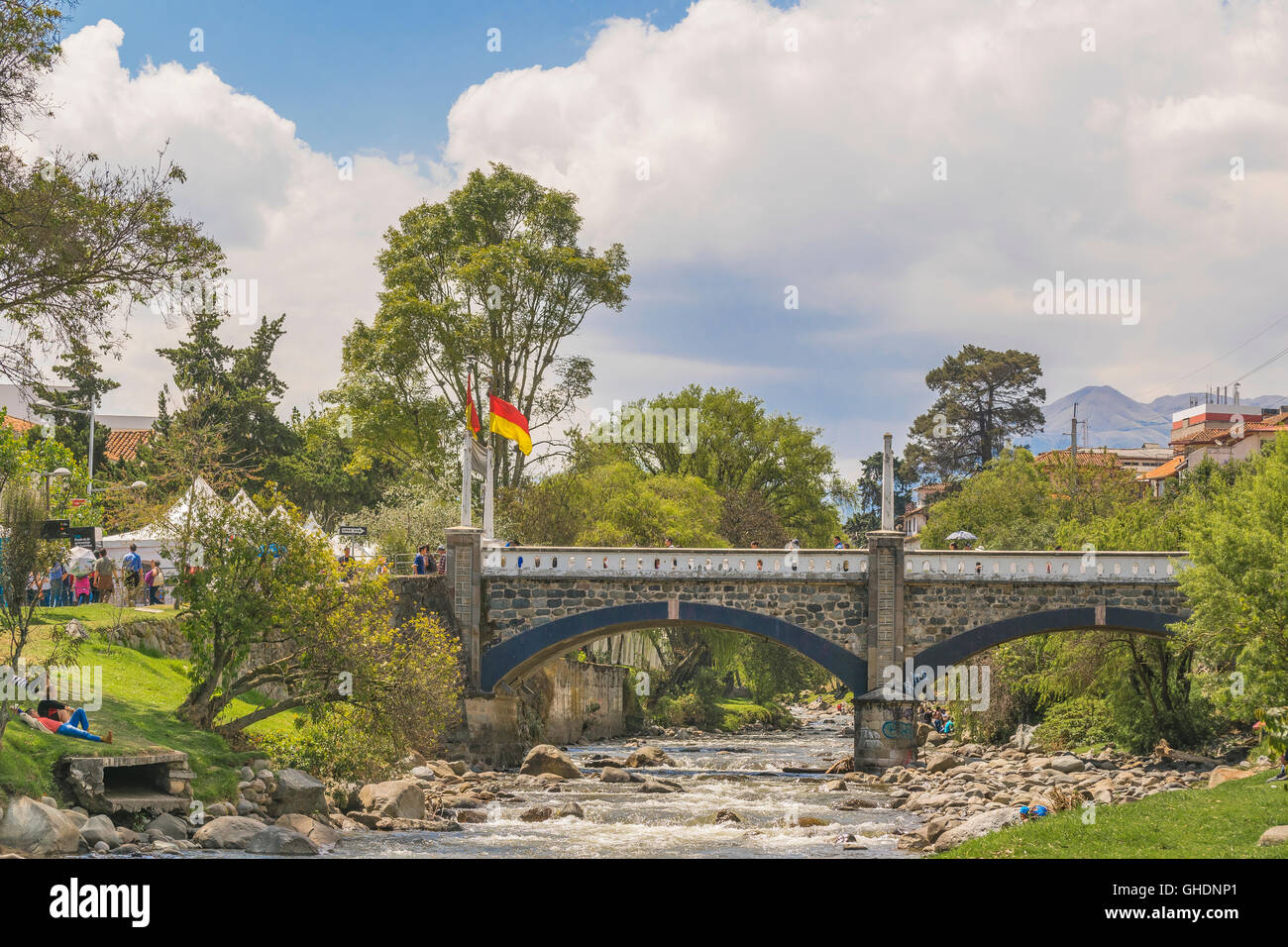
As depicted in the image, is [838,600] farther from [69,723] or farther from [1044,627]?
[69,723]

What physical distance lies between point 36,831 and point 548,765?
20.2 m

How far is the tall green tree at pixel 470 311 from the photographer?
49.5 metres

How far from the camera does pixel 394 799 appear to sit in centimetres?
2670

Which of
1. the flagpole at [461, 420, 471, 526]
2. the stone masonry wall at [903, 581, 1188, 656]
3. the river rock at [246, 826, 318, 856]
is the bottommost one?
the river rock at [246, 826, 318, 856]

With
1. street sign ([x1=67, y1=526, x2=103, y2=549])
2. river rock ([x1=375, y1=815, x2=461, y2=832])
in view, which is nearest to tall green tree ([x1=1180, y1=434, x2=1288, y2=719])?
river rock ([x1=375, y1=815, x2=461, y2=832])

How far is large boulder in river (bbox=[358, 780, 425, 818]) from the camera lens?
26562mm

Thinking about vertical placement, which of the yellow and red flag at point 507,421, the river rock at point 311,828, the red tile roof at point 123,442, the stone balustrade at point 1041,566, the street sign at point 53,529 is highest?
the red tile roof at point 123,442

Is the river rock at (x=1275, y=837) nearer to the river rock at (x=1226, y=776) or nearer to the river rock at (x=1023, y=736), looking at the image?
the river rock at (x=1226, y=776)

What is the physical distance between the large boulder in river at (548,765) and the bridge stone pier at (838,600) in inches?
114

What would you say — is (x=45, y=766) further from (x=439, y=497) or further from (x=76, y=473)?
(x=439, y=497)

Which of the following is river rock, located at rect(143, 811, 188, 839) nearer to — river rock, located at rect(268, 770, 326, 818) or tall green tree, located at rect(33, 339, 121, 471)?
river rock, located at rect(268, 770, 326, 818)

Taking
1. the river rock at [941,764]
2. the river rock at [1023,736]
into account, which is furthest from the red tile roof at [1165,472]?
the river rock at [941,764]

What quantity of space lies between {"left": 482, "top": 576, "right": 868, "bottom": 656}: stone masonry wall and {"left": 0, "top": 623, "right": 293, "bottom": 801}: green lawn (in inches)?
361
